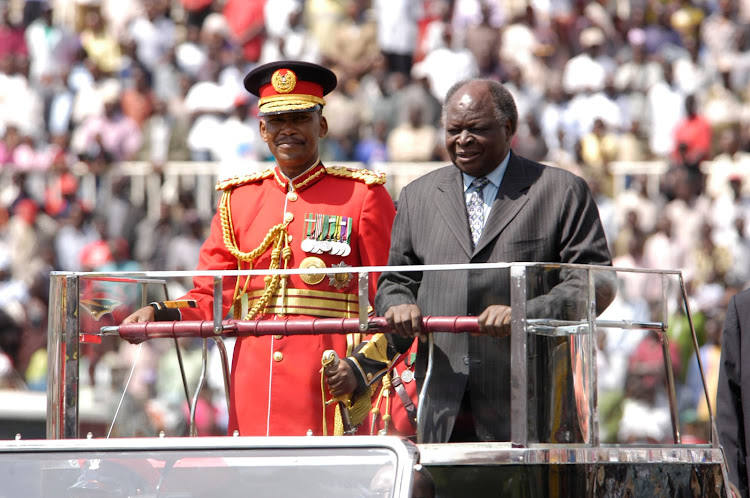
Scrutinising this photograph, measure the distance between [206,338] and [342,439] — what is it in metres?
1.02

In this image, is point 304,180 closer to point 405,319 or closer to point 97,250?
point 405,319

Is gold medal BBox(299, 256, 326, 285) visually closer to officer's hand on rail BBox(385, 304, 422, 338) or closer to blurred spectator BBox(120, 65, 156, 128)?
officer's hand on rail BBox(385, 304, 422, 338)

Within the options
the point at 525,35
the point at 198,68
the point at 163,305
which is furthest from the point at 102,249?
the point at 163,305

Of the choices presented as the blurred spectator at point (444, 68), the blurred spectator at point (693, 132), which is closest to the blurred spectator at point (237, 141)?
the blurred spectator at point (444, 68)

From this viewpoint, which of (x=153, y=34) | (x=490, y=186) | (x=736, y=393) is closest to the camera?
(x=490, y=186)

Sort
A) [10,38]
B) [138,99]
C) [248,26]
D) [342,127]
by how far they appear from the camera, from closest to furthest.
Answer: [342,127] < [138,99] < [248,26] < [10,38]

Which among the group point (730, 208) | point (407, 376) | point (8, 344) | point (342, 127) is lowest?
point (8, 344)

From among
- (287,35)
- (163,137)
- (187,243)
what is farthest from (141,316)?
(287,35)

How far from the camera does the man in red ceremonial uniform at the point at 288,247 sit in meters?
4.55

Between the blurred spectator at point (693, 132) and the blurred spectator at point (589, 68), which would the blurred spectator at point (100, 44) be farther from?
the blurred spectator at point (693, 132)

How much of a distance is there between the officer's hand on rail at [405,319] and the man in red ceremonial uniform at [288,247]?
0.29 metres

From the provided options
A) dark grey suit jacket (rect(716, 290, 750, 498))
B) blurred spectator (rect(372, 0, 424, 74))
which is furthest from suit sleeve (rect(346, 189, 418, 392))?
blurred spectator (rect(372, 0, 424, 74))

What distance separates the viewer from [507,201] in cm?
450

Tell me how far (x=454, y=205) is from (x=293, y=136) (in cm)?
88
